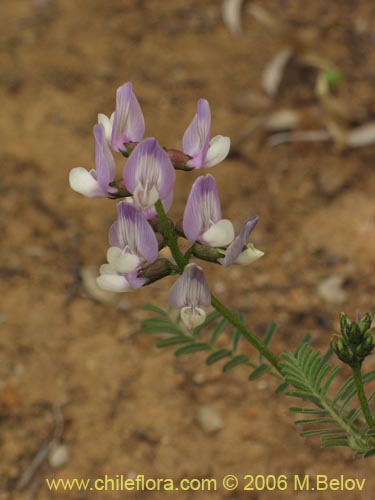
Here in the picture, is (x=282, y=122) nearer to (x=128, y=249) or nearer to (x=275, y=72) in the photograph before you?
(x=275, y=72)

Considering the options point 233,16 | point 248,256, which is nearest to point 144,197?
point 248,256

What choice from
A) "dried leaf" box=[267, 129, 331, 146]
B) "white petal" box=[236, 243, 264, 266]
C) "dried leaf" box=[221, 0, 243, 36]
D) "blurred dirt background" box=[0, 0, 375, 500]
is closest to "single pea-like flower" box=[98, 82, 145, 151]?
"white petal" box=[236, 243, 264, 266]

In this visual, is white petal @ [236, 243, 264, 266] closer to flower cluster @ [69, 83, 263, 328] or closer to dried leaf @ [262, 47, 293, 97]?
flower cluster @ [69, 83, 263, 328]

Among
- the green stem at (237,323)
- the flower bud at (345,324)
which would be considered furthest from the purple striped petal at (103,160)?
the flower bud at (345,324)

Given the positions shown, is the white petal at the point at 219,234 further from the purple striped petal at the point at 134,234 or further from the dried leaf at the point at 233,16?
the dried leaf at the point at 233,16

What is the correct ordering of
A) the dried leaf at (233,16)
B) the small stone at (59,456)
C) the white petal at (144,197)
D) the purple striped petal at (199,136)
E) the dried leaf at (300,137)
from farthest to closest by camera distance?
the dried leaf at (233,16) < the dried leaf at (300,137) < the small stone at (59,456) < the purple striped petal at (199,136) < the white petal at (144,197)

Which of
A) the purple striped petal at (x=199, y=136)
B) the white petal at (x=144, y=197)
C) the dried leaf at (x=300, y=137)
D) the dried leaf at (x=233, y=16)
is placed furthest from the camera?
the dried leaf at (x=233, y=16)
